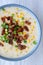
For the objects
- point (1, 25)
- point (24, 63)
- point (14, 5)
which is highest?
point (14, 5)

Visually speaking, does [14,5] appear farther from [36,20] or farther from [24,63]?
[24,63]

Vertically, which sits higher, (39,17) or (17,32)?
(39,17)

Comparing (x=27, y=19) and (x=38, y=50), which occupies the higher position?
(x=27, y=19)

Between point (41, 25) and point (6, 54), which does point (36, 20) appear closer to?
point (41, 25)

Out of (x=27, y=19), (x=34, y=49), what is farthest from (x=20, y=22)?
(x=34, y=49)

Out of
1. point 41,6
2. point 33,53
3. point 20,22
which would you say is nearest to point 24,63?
point 33,53

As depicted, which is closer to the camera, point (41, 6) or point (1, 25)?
point (1, 25)
